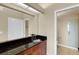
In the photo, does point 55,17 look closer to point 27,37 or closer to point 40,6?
point 40,6

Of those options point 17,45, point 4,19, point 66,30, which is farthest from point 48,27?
point 4,19

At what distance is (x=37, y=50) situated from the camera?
1.51 meters

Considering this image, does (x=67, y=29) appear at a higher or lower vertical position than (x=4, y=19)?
lower

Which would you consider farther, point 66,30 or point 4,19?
point 66,30

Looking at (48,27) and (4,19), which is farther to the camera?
(48,27)

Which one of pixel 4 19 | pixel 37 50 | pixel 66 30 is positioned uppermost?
pixel 4 19

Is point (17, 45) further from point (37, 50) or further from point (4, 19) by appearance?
point (4, 19)

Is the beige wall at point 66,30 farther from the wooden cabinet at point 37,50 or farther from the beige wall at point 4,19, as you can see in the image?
the beige wall at point 4,19

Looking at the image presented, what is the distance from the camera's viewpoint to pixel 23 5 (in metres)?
1.46

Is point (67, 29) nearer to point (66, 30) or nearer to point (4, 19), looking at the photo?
point (66, 30)

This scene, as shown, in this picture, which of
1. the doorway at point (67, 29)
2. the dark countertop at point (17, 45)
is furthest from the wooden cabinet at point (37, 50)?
the doorway at point (67, 29)

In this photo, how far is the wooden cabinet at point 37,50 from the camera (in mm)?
1462

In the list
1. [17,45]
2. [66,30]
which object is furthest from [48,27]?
[17,45]
